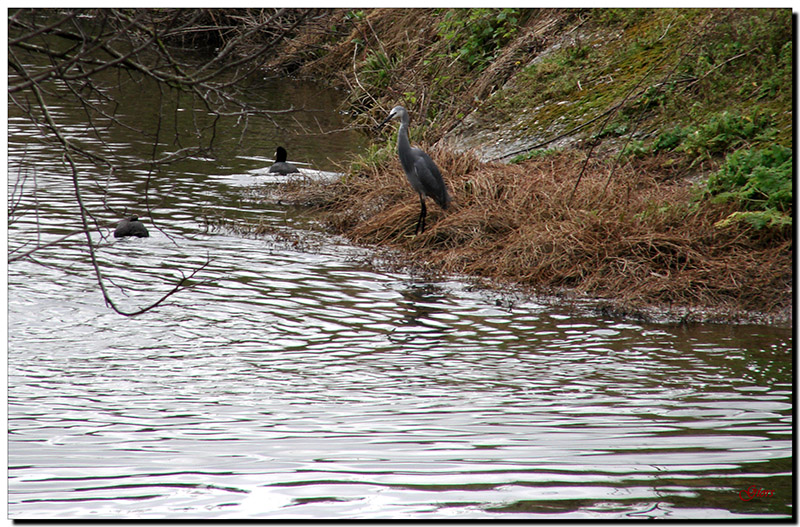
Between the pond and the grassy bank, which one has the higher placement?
the grassy bank

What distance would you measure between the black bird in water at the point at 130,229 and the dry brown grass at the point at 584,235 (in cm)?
251

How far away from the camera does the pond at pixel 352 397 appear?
3.74m

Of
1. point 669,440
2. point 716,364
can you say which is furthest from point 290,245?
point 669,440

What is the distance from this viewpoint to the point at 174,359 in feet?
20.9

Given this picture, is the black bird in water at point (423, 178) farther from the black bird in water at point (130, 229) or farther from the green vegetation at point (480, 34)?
the green vegetation at point (480, 34)

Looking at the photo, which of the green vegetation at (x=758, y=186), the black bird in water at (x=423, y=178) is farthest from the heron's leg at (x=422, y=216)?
the green vegetation at (x=758, y=186)

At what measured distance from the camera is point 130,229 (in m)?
9.97

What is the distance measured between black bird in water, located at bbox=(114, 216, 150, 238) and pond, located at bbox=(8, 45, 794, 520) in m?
0.15

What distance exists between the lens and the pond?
3744 mm

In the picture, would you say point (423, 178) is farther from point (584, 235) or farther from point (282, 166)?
point (282, 166)
